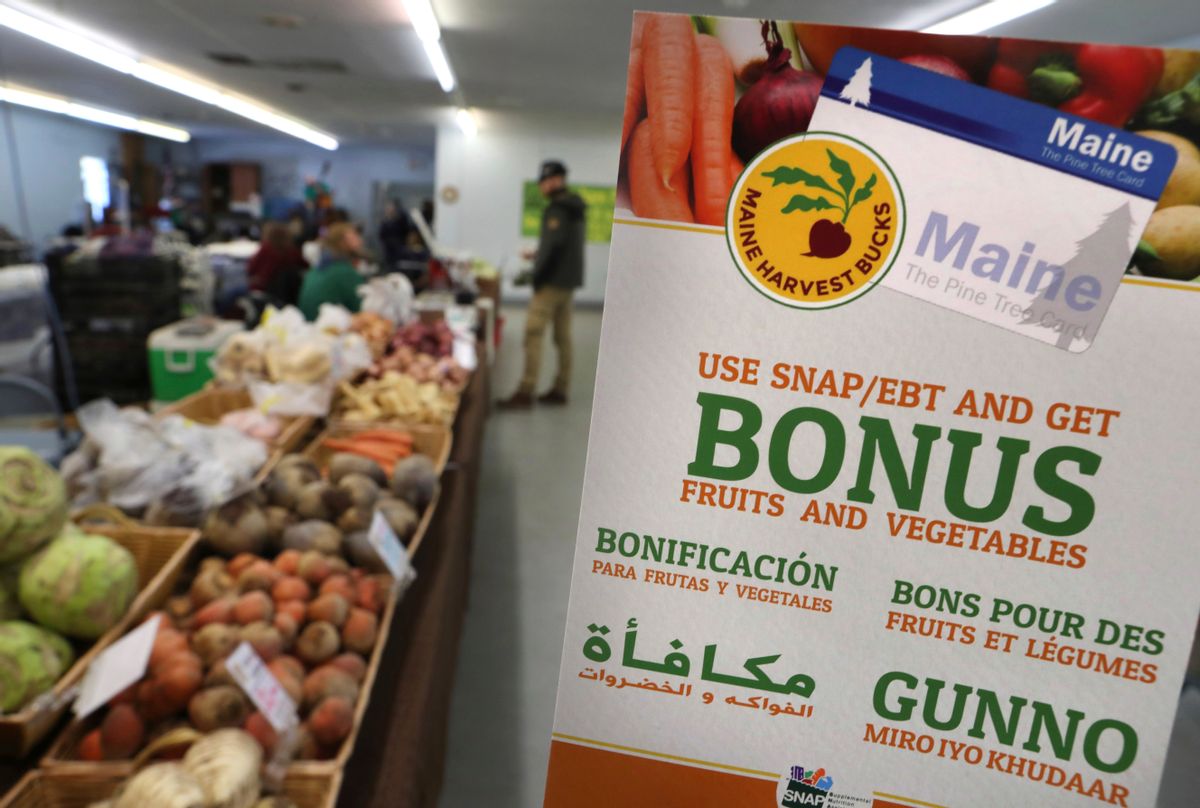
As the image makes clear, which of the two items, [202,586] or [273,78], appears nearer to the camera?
[202,586]

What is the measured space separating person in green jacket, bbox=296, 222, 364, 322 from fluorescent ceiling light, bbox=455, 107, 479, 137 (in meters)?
8.14

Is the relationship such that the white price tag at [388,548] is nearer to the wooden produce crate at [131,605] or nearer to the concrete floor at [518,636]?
the wooden produce crate at [131,605]

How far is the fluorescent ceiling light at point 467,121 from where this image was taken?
12308 millimetres

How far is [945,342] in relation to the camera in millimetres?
594

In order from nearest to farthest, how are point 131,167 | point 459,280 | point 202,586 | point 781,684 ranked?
point 781,684
point 202,586
point 459,280
point 131,167

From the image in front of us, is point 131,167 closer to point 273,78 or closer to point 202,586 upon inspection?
point 273,78

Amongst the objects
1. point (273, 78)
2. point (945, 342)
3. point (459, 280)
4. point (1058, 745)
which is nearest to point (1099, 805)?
point (1058, 745)

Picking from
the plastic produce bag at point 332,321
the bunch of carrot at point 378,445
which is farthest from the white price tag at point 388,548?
the plastic produce bag at point 332,321

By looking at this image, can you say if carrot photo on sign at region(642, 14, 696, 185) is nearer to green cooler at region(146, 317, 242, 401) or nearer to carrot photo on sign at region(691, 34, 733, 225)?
carrot photo on sign at region(691, 34, 733, 225)

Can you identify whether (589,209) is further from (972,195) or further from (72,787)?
(972,195)

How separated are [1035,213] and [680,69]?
0.28 m

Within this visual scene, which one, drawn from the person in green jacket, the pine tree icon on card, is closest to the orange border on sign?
the pine tree icon on card

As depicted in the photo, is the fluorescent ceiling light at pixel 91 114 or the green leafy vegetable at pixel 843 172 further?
the fluorescent ceiling light at pixel 91 114

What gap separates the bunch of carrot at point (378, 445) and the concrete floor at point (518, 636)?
2.71 feet
